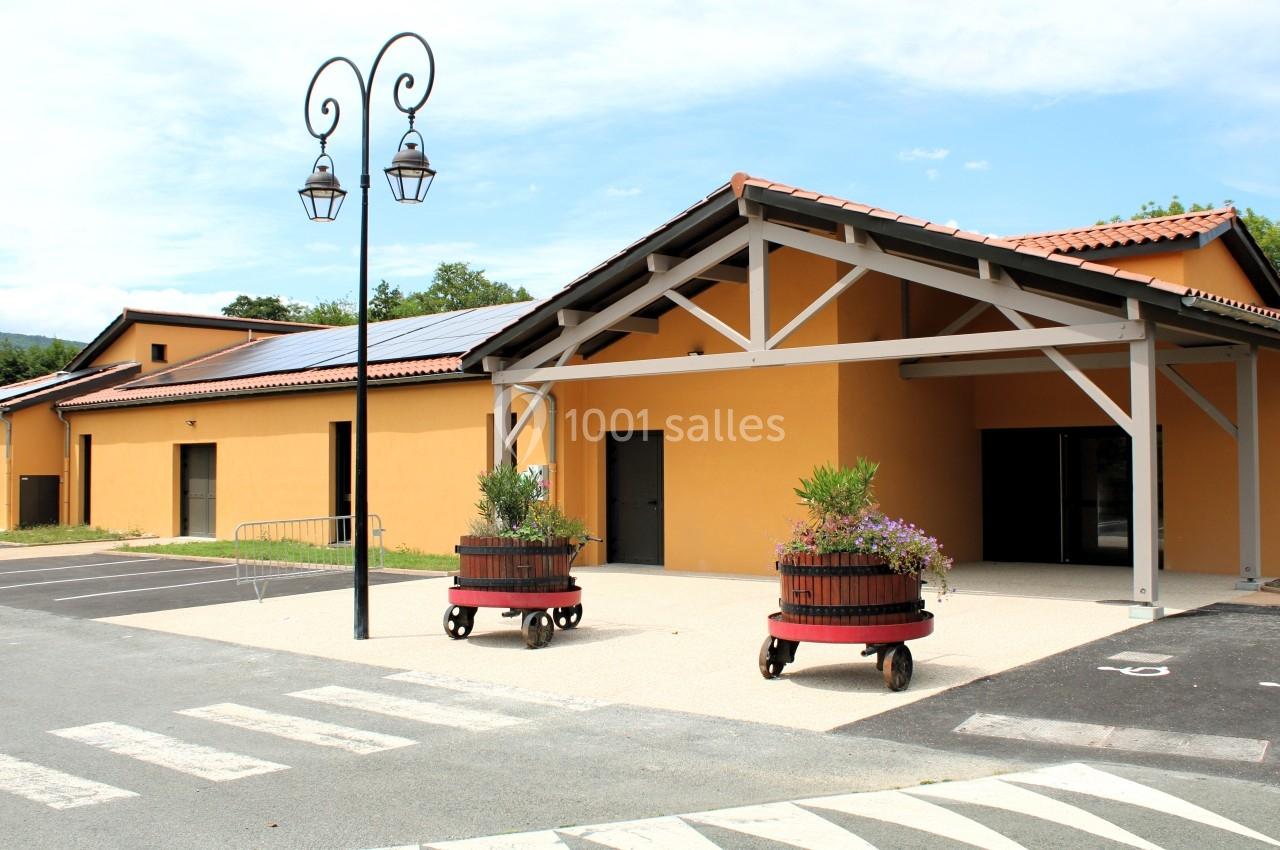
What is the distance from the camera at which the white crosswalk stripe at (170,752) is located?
6.57 metres

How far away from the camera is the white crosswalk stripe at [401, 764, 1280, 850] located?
203 inches

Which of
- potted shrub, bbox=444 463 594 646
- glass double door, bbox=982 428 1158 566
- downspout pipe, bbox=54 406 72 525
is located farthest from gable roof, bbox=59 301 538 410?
glass double door, bbox=982 428 1158 566

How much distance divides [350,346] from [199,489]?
171 inches

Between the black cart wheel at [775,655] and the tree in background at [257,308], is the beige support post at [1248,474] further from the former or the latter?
the tree in background at [257,308]

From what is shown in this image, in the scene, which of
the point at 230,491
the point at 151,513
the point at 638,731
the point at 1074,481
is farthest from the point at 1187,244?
the point at 151,513

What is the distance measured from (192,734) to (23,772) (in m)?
1.09

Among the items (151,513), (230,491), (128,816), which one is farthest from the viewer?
(151,513)

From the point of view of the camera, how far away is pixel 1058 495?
710 inches

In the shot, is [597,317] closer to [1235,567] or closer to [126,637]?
[126,637]

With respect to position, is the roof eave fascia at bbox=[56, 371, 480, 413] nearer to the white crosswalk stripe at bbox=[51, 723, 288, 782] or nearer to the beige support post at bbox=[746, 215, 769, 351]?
the beige support post at bbox=[746, 215, 769, 351]

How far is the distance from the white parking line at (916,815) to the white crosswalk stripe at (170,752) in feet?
10.1

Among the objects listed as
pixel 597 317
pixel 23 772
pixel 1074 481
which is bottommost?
pixel 23 772

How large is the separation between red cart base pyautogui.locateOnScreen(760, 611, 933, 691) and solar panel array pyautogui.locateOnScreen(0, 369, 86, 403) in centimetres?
2406

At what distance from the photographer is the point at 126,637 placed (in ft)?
38.8
